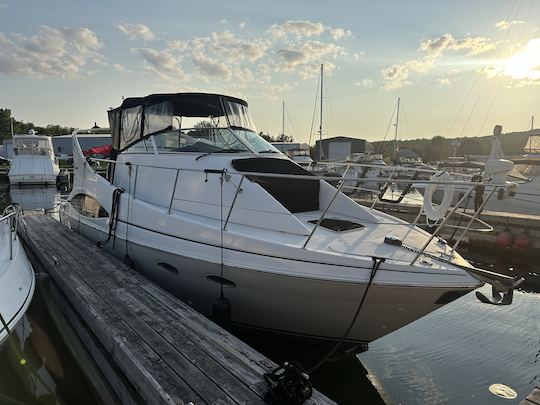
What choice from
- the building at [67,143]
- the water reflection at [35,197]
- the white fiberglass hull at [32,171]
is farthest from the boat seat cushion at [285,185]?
the building at [67,143]

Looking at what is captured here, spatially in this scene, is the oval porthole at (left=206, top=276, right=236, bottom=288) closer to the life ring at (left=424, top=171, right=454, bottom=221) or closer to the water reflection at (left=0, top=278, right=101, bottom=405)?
the water reflection at (left=0, top=278, right=101, bottom=405)

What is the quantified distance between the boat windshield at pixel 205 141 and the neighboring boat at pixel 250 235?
0.02 m

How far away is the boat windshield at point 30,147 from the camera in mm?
25688

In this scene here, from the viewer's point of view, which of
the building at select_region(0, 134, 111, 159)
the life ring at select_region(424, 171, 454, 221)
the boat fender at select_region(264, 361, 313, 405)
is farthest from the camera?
the building at select_region(0, 134, 111, 159)

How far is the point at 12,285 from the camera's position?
13.9ft

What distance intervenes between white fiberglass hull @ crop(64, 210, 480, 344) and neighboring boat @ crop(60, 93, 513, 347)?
0.05 ft

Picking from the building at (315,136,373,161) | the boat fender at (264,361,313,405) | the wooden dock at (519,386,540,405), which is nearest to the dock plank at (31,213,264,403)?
the boat fender at (264,361,313,405)

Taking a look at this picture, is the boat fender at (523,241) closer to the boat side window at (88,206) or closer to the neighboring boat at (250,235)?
the neighboring boat at (250,235)

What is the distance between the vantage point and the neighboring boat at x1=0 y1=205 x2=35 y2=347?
3.80m

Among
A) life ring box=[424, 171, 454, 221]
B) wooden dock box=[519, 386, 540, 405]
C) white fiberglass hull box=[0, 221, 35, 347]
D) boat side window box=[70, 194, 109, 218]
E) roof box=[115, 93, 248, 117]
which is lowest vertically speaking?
wooden dock box=[519, 386, 540, 405]

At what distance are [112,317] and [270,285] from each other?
1721 mm

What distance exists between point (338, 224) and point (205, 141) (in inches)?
99.1

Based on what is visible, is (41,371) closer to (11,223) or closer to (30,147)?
(11,223)

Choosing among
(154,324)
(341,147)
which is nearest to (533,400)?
(154,324)
